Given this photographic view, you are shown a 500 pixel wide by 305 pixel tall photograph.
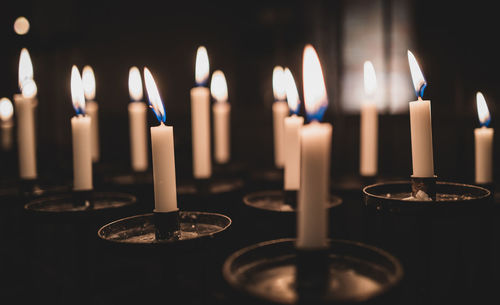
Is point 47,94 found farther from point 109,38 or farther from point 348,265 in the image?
point 348,265

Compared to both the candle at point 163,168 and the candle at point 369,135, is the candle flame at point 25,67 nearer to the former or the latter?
the candle at point 163,168

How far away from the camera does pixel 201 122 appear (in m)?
1.60

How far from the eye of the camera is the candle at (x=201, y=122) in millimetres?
1540

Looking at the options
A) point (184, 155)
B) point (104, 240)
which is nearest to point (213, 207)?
point (104, 240)

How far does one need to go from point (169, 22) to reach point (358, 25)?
1620 millimetres

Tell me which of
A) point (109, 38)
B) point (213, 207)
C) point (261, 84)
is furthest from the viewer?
point (109, 38)

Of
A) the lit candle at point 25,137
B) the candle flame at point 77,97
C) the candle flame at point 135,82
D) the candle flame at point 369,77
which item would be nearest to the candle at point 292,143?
the candle flame at point 369,77

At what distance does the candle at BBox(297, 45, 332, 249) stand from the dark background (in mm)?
1179

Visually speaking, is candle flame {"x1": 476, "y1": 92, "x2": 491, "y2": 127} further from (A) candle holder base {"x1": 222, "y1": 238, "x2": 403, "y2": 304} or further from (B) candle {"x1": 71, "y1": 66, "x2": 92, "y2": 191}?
(B) candle {"x1": 71, "y1": 66, "x2": 92, "y2": 191}

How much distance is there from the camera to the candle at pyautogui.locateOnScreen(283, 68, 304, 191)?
3.83 feet

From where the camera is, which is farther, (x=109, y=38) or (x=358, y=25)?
(x=109, y=38)

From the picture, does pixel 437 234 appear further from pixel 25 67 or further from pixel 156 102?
pixel 25 67

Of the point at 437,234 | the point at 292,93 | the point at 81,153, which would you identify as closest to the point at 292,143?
the point at 292,93

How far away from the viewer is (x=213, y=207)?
1.41 metres
